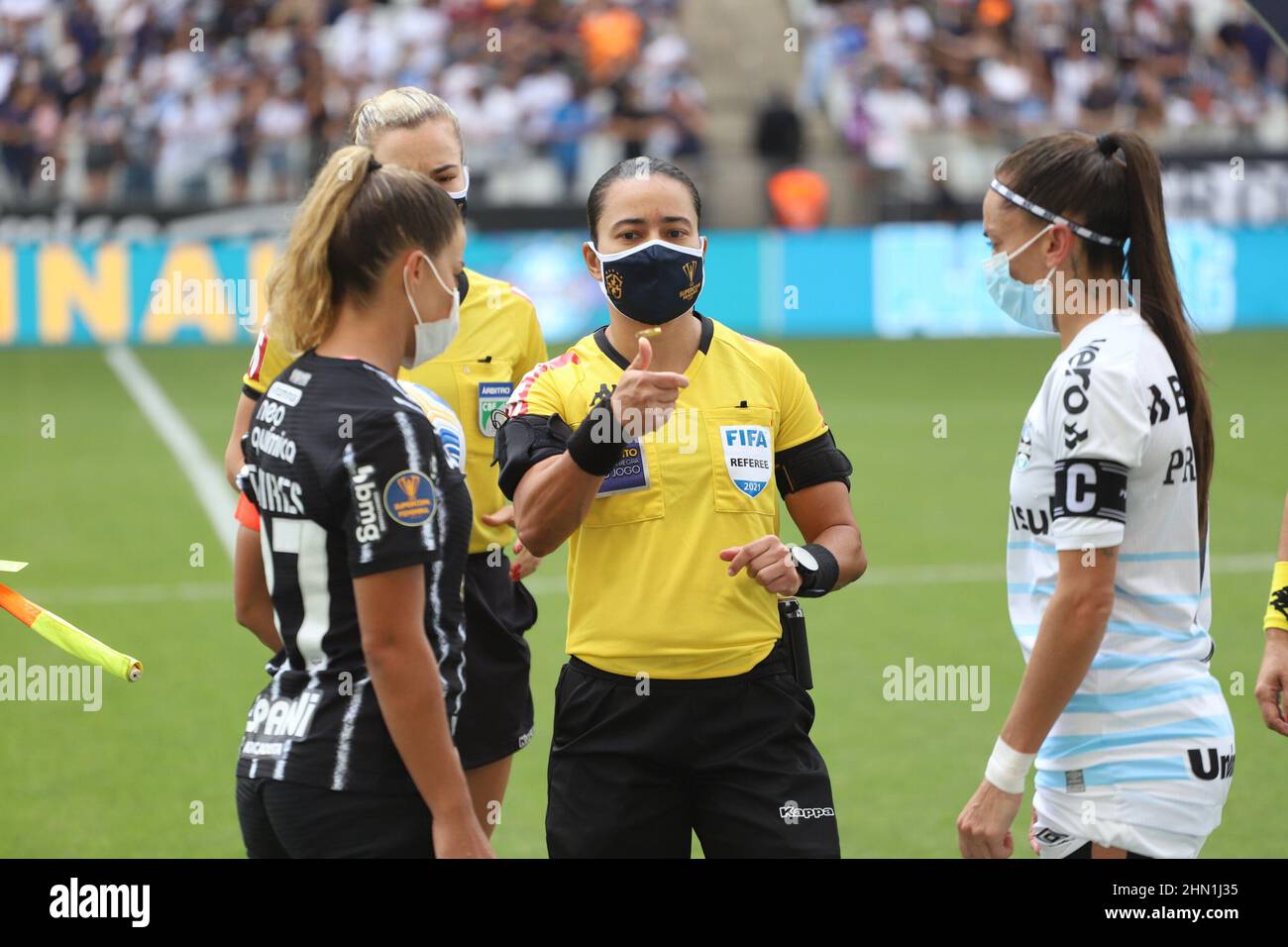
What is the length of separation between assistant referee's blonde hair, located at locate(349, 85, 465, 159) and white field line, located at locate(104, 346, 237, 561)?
6.75 m

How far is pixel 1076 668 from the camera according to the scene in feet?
10.0

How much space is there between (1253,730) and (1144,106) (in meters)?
20.6

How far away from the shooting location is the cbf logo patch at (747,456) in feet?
11.8

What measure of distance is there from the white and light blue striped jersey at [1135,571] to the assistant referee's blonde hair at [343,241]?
1315mm

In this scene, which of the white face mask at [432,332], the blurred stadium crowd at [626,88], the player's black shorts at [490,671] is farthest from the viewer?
the blurred stadium crowd at [626,88]

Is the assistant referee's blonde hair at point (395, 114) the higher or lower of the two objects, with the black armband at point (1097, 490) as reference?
higher

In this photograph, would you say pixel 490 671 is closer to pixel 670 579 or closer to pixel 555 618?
pixel 670 579

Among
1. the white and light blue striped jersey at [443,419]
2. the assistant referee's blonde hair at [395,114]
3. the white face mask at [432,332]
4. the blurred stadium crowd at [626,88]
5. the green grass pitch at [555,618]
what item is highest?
the blurred stadium crowd at [626,88]

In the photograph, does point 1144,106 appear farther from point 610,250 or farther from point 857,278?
point 610,250

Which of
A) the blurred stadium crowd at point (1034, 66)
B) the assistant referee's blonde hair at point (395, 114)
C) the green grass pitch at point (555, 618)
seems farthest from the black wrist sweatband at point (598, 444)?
the blurred stadium crowd at point (1034, 66)

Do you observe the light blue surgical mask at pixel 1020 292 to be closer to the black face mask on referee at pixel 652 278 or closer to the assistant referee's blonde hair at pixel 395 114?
the black face mask on referee at pixel 652 278

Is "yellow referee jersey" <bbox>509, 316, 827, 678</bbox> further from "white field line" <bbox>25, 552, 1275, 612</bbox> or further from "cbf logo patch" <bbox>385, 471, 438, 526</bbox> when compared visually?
"white field line" <bbox>25, 552, 1275, 612</bbox>

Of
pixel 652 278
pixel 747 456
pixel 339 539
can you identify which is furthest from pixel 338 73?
pixel 339 539
